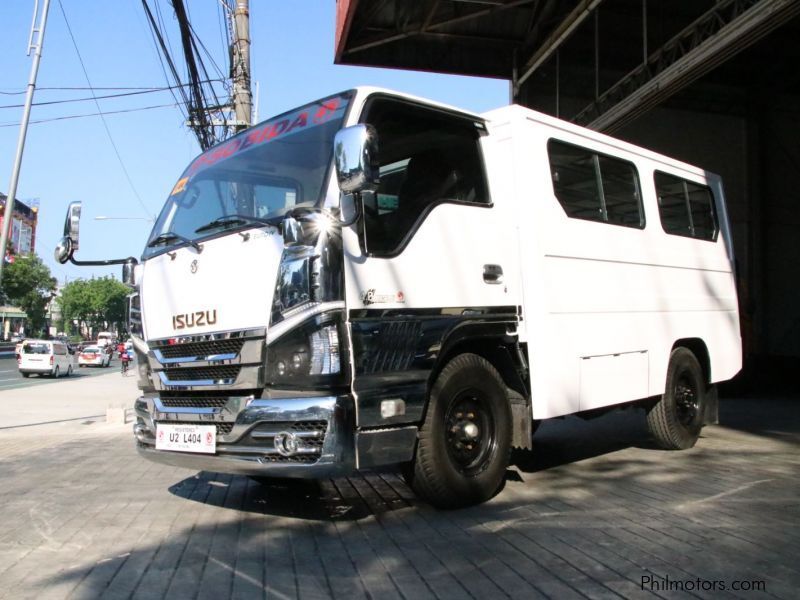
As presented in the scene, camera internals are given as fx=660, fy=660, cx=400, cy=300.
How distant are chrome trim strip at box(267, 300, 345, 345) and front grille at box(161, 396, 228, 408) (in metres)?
0.56

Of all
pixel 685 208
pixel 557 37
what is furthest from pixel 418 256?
pixel 557 37

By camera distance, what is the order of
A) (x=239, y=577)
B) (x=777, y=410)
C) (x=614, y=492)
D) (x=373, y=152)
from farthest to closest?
(x=777, y=410) → (x=614, y=492) → (x=373, y=152) → (x=239, y=577)

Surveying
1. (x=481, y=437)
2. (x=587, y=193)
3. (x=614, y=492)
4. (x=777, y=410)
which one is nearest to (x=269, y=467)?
(x=481, y=437)

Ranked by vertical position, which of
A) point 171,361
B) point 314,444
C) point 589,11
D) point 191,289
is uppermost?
point 589,11

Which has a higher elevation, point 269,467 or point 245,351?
point 245,351

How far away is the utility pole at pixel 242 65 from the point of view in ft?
38.2

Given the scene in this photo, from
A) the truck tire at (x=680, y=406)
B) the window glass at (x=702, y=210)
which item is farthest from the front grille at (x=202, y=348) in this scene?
the window glass at (x=702, y=210)

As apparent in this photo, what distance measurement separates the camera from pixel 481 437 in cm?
448

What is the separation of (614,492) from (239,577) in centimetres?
299

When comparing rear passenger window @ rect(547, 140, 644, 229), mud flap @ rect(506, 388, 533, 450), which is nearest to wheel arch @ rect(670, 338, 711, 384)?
rear passenger window @ rect(547, 140, 644, 229)

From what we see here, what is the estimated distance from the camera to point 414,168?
439 centimetres

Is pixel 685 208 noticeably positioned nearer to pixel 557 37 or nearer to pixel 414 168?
pixel 414 168

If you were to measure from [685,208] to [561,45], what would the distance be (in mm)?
8028

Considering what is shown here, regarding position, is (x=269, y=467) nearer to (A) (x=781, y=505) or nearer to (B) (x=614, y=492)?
(B) (x=614, y=492)
